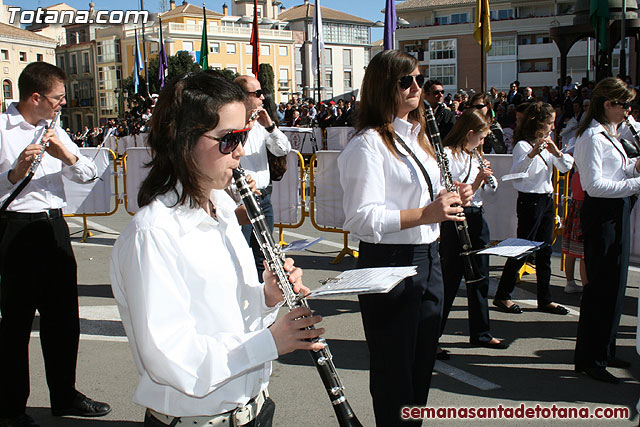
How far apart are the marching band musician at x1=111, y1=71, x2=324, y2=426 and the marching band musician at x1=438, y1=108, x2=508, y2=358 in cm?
321

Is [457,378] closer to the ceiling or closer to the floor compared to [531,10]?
closer to the floor

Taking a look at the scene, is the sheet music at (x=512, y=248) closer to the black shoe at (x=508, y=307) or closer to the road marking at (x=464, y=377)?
the road marking at (x=464, y=377)

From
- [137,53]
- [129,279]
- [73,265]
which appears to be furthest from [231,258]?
[137,53]

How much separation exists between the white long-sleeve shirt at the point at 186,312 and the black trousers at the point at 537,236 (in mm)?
4726

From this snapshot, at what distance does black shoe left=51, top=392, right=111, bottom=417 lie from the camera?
4117 mm

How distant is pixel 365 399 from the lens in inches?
170

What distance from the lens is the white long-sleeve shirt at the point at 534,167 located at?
6.32 m

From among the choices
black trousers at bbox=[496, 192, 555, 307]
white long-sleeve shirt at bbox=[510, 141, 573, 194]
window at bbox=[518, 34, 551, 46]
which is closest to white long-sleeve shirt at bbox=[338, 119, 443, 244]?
black trousers at bbox=[496, 192, 555, 307]

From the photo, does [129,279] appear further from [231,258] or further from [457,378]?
[457,378]

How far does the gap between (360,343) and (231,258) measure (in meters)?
3.65

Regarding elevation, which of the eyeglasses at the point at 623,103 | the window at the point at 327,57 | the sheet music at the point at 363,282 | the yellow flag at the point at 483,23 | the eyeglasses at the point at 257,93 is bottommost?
the sheet music at the point at 363,282

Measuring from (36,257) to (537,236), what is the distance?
4743 mm

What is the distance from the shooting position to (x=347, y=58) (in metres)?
100

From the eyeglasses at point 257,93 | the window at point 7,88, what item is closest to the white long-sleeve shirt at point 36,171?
the eyeglasses at point 257,93
